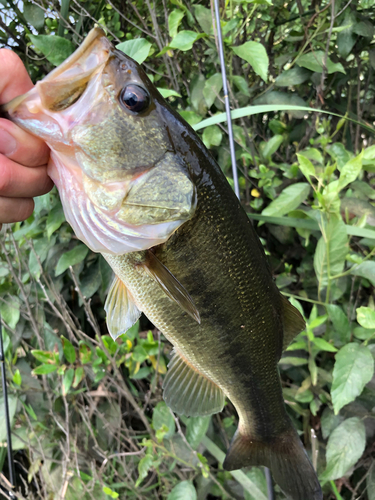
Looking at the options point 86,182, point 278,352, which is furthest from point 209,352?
point 86,182

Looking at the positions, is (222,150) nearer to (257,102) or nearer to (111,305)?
(257,102)

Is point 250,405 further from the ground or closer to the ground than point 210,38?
closer to the ground

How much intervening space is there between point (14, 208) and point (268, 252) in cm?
78

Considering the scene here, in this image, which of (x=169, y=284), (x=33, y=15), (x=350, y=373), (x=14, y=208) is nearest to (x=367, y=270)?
(x=350, y=373)

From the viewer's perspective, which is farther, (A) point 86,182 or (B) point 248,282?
(B) point 248,282

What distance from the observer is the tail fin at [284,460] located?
2.26 feet

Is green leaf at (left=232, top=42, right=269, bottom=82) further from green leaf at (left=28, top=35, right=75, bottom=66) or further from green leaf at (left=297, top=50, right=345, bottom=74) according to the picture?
green leaf at (left=28, top=35, right=75, bottom=66)

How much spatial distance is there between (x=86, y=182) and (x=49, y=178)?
0.26ft

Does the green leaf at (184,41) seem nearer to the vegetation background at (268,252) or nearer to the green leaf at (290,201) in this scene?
the vegetation background at (268,252)

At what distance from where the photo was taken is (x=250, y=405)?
27.3 inches

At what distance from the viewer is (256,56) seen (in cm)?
87

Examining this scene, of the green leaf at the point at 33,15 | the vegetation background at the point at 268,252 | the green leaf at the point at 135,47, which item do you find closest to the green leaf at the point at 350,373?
the vegetation background at the point at 268,252

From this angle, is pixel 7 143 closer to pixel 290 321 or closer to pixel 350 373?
pixel 290 321

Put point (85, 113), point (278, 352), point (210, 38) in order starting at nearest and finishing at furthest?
point (85, 113) → point (278, 352) → point (210, 38)
